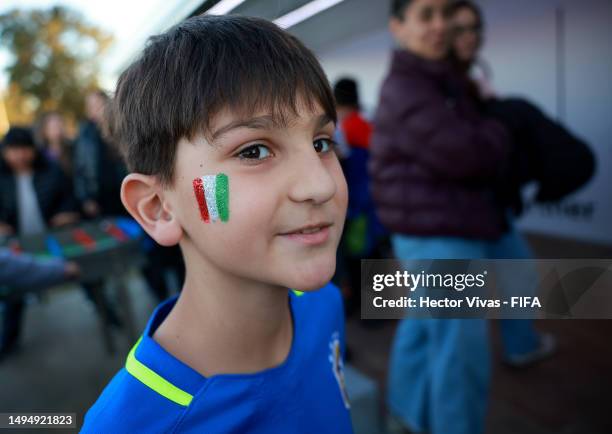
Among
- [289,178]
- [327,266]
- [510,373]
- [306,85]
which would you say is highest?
[306,85]

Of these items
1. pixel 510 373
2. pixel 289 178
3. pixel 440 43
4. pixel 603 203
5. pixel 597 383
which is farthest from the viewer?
pixel 603 203

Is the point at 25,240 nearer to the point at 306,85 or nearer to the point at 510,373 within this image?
the point at 306,85

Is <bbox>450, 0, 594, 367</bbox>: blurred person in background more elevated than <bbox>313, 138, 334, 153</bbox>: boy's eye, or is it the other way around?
<bbox>450, 0, 594, 367</bbox>: blurred person in background

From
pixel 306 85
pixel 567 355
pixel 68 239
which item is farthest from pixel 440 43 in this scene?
pixel 68 239

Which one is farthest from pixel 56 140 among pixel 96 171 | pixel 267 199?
pixel 267 199

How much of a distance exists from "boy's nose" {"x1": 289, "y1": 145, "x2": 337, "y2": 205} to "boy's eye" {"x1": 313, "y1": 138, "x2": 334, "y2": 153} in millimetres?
112

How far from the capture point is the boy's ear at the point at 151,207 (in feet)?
2.88

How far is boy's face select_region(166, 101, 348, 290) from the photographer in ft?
2.53

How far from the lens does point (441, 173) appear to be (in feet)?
5.73

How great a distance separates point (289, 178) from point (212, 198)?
14 cm

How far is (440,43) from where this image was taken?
1.81 metres

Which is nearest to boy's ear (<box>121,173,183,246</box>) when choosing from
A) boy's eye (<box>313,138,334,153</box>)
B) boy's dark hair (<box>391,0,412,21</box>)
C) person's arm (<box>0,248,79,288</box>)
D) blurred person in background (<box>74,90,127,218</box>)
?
boy's eye (<box>313,138,334,153</box>)

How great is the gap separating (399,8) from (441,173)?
0.74 m

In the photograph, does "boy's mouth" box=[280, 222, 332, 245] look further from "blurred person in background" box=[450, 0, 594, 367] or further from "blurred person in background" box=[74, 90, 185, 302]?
"blurred person in background" box=[74, 90, 185, 302]
